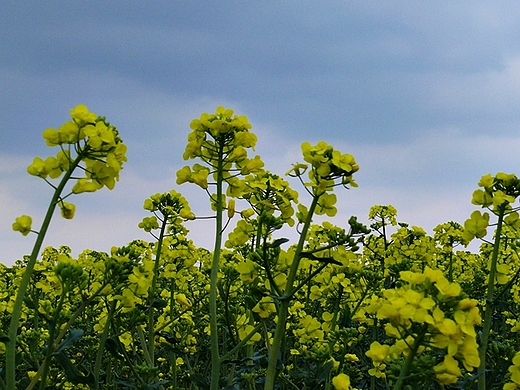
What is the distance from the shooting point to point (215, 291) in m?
3.46

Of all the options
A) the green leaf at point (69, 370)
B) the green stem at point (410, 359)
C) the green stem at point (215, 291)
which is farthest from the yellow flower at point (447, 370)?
the green leaf at point (69, 370)

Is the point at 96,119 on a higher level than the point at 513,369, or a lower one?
higher

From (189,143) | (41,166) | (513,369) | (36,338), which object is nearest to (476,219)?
(513,369)

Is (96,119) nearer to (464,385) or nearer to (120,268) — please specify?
(120,268)

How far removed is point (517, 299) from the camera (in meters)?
7.28

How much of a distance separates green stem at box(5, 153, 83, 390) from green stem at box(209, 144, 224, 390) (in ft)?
3.32

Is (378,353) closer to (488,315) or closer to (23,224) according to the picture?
(488,315)

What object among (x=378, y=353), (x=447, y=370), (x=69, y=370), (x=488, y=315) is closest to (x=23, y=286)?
(x=69, y=370)

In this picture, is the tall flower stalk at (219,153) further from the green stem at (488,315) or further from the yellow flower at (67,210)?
the green stem at (488,315)

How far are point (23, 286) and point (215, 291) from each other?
4.05 ft

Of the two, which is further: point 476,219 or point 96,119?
point 476,219

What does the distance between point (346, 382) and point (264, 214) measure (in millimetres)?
1211

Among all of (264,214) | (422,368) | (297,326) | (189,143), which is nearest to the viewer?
(422,368)

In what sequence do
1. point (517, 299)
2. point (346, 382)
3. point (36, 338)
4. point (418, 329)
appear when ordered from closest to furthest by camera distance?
point (418, 329) → point (346, 382) → point (36, 338) → point (517, 299)
